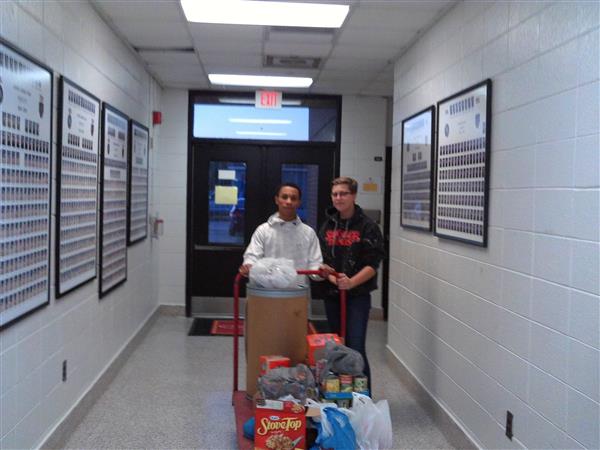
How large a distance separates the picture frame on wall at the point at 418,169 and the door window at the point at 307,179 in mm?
2256

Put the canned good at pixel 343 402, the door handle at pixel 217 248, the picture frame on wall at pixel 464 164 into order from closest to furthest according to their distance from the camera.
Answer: the canned good at pixel 343 402 < the picture frame on wall at pixel 464 164 < the door handle at pixel 217 248

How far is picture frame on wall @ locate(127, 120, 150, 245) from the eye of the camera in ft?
16.8

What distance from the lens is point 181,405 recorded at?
4090 millimetres

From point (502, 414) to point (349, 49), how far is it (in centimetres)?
306

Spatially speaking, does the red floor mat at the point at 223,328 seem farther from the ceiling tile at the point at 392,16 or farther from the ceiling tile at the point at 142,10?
the ceiling tile at the point at 392,16

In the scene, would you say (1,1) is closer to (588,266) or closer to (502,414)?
(588,266)

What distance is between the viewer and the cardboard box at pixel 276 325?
3.49m

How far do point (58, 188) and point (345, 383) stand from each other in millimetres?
1747

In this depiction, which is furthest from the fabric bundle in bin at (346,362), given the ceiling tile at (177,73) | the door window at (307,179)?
the door window at (307,179)

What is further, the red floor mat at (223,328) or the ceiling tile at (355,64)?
the red floor mat at (223,328)

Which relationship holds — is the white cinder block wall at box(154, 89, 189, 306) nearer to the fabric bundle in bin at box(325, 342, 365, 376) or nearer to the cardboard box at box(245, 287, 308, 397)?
the cardboard box at box(245, 287, 308, 397)

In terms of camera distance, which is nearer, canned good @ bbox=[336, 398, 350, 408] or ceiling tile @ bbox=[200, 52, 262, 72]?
canned good @ bbox=[336, 398, 350, 408]

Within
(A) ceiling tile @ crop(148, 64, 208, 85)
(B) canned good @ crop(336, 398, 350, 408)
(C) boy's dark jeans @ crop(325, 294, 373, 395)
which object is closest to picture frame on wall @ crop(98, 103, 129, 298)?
(A) ceiling tile @ crop(148, 64, 208, 85)

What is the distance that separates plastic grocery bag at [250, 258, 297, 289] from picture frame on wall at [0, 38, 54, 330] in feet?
3.64
